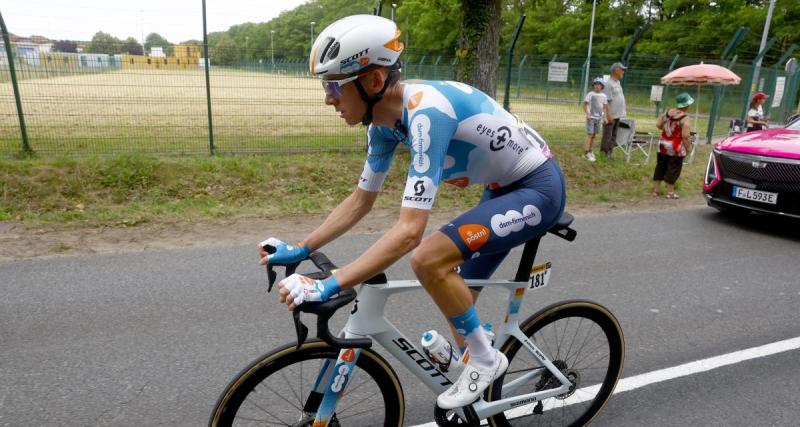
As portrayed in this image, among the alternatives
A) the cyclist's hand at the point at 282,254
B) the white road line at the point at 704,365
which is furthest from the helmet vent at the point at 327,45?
the white road line at the point at 704,365

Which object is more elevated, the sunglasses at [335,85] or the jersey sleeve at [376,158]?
the sunglasses at [335,85]

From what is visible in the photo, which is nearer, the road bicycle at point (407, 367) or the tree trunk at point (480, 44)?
the road bicycle at point (407, 367)

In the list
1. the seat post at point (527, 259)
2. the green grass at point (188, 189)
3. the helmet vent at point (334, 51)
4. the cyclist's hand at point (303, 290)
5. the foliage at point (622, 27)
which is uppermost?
the foliage at point (622, 27)

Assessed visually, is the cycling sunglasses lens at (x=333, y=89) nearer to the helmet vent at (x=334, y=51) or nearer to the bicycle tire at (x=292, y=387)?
the helmet vent at (x=334, y=51)

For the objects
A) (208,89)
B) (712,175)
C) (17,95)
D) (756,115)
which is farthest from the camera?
(756,115)

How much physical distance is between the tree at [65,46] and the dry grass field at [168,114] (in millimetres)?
425

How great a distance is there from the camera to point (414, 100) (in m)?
2.10

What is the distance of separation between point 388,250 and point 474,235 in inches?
16.5

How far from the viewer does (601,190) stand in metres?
9.52

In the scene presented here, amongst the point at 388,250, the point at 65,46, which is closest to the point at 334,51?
the point at 388,250

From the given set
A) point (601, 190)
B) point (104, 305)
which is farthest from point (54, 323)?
point (601, 190)

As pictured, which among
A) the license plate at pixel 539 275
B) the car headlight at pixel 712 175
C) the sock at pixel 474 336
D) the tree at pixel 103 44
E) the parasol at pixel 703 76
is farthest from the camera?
the parasol at pixel 703 76

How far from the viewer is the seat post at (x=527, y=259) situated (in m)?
2.49

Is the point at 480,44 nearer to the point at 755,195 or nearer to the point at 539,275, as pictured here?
the point at 755,195
